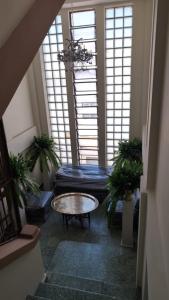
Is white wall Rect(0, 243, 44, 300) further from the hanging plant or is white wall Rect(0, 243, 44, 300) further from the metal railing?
the hanging plant

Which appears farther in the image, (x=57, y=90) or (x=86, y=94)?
(x=57, y=90)

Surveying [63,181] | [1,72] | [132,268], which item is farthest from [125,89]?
[1,72]

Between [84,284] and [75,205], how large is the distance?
2.15 meters

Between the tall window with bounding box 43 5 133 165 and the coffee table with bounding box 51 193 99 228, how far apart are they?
1778mm

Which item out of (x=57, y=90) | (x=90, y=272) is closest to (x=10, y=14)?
(x=90, y=272)

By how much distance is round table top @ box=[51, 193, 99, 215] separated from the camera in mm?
5645

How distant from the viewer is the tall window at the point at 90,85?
6.24 m

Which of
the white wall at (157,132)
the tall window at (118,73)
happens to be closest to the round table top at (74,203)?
the tall window at (118,73)

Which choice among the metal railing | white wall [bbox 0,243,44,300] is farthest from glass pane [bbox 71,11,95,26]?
white wall [bbox 0,243,44,300]

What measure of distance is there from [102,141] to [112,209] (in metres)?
3.02

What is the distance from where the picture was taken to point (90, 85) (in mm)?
6918

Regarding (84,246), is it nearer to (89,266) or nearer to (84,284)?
(89,266)

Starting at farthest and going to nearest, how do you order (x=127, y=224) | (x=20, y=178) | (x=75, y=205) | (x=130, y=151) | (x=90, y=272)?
(x=130, y=151) → (x=75, y=205) → (x=20, y=178) → (x=127, y=224) → (x=90, y=272)

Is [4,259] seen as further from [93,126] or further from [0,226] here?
[93,126]
